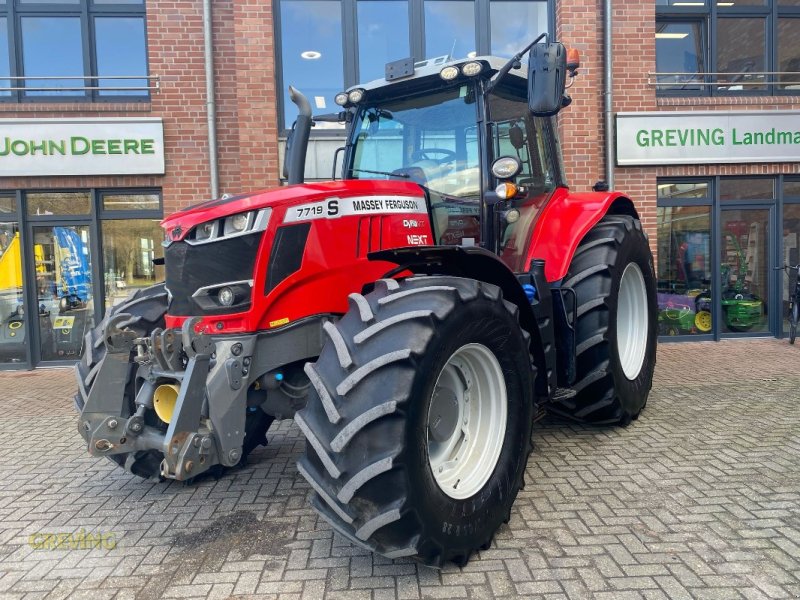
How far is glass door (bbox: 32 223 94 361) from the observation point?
8.30 m

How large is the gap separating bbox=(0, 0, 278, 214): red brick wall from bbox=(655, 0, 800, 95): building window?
5626 millimetres

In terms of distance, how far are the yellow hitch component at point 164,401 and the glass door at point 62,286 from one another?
617 centimetres

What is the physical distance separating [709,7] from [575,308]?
23.7 feet

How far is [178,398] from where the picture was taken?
2.67 metres

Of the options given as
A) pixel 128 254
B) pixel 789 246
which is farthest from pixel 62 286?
pixel 789 246

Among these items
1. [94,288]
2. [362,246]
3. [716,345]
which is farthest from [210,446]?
[716,345]

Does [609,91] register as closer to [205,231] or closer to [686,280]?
[686,280]

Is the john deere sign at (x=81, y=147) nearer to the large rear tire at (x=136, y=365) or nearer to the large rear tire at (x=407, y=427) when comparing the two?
the large rear tire at (x=136, y=365)

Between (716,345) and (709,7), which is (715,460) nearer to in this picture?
(716,345)

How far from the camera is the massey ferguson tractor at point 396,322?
2.41 metres

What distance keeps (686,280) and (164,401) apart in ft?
26.7

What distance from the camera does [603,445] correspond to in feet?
14.3

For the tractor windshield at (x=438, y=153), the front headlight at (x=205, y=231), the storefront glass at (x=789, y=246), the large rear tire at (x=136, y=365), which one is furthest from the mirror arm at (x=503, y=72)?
the storefront glass at (x=789, y=246)

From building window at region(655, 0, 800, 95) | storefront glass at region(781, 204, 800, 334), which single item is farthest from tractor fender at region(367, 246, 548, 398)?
storefront glass at region(781, 204, 800, 334)
